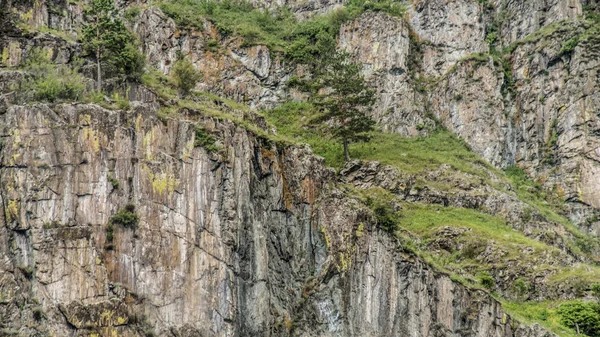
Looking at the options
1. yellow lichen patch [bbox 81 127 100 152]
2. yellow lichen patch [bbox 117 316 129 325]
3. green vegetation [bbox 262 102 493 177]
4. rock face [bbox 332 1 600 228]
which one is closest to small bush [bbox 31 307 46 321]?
yellow lichen patch [bbox 117 316 129 325]

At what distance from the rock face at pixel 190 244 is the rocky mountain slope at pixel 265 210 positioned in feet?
0.43

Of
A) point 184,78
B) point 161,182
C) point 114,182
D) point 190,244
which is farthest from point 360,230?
point 184,78

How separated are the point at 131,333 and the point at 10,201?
12.0 meters

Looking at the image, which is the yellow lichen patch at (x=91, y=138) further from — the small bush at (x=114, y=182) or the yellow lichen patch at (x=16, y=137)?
the yellow lichen patch at (x=16, y=137)

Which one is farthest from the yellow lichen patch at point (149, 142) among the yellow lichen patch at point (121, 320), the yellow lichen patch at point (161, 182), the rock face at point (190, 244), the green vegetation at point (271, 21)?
the green vegetation at point (271, 21)

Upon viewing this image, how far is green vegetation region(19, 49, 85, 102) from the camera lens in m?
60.5

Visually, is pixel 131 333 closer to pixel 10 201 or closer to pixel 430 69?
pixel 10 201

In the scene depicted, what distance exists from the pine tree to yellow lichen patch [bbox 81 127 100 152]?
29.1 meters

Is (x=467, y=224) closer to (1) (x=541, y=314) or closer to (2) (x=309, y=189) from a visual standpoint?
(1) (x=541, y=314)

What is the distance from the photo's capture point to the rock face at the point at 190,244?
182 feet

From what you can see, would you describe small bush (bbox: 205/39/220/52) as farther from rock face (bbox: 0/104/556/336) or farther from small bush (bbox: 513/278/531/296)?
small bush (bbox: 513/278/531/296)

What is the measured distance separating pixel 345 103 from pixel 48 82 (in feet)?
106

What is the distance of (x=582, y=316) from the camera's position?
66.5 meters

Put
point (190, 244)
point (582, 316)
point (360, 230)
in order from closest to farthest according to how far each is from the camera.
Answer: point (190, 244) → point (360, 230) → point (582, 316)
